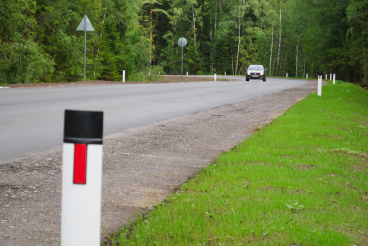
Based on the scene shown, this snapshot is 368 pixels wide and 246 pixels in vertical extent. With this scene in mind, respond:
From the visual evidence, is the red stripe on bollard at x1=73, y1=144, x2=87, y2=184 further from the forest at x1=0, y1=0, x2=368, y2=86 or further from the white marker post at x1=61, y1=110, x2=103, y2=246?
the forest at x1=0, y1=0, x2=368, y2=86

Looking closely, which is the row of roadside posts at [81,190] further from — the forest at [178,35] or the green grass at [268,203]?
the forest at [178,35]

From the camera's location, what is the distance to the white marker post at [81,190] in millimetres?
2131

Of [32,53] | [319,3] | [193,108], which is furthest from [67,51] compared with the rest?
[319,3]

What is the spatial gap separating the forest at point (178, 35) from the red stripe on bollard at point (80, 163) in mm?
25124

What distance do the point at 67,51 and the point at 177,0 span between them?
57488 mm

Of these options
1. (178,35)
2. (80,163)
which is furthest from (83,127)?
(178,35)

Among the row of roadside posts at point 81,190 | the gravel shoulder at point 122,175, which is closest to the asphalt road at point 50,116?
the gravel shoulder at point 122,175

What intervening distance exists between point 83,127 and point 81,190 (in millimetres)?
312

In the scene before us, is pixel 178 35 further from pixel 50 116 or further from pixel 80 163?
pixel 80 163

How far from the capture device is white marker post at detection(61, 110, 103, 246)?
2131 mm

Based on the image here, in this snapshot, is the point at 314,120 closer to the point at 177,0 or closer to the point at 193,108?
the point at 193,108

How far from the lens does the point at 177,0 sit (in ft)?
287

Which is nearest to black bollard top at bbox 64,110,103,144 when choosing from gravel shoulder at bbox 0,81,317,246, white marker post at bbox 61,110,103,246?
white marker post at bbox 61,110,103,246

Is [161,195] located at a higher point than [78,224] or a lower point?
lower
